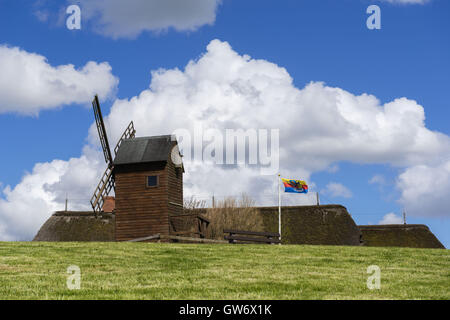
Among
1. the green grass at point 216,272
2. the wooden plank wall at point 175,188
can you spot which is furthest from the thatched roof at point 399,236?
the green grass at point 216,272

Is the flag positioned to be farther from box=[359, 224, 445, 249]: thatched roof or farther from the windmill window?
box=[359, 224, 445, 249]: thatched roof

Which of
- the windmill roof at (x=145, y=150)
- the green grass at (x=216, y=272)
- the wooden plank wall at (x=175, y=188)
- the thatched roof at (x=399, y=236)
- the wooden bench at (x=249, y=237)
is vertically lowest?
the green grass at (x=216, y=272)

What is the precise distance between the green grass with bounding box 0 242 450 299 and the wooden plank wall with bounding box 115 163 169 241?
37.6 ft

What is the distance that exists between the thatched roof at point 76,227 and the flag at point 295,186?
57.2 ft

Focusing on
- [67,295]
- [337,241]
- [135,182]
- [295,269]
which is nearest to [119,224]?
[135,182]

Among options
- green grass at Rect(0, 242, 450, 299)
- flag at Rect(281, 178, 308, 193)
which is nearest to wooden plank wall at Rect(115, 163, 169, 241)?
flag at Rect(281, 178, 308, 193)

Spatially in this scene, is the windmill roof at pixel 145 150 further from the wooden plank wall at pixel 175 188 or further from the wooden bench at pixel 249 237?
the wooden bench at pixel 249 237

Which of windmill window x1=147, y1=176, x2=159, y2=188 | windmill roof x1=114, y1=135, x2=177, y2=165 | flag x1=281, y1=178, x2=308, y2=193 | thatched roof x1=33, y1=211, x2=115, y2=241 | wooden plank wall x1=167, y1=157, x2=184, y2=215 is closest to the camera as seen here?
windmill window x1=147, y1=176, x2=159, y2=188

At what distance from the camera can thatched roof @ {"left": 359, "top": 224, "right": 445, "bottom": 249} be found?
48.6 m

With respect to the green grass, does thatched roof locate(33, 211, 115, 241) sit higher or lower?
higher

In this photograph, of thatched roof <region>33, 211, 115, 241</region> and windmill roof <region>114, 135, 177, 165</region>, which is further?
thatched roof <region>33, 211, 115, 241</region>

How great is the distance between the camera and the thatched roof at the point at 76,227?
47656mm

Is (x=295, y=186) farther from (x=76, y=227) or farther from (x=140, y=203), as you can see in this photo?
(x=76, y=227)
